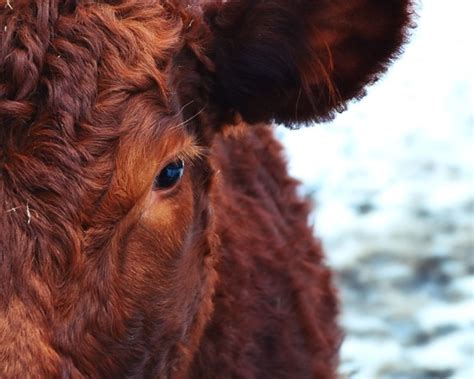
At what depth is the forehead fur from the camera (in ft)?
9.07

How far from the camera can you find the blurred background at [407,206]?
6504 millimetres

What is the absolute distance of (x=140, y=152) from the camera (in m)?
2.89

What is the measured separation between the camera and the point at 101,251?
2.86m

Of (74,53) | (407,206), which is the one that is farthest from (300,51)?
(407,206)

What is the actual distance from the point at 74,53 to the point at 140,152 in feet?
1.05

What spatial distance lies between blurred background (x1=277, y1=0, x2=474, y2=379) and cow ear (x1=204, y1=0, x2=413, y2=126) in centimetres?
287

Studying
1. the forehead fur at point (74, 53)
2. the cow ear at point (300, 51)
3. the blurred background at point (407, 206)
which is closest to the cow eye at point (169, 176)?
the forehead fur at point (74, 53)

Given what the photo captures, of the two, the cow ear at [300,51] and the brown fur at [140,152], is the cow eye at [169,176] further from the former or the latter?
the cow ear at [300,51]

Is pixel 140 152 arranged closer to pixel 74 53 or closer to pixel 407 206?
pixel 74 53

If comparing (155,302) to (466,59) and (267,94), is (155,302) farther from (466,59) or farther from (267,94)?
(466,59)

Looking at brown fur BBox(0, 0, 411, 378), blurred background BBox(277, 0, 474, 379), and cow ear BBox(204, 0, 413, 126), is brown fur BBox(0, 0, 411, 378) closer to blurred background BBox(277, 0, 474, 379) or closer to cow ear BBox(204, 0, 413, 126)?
cow ear BBox(204, 0, 413, 126)

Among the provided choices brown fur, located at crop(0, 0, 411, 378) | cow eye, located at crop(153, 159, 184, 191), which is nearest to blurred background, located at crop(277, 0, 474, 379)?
brown fur, located at crop(0, 0, 411, 378)

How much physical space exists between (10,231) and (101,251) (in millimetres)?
281

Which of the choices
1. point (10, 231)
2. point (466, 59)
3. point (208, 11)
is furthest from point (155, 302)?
point (466, 59)
